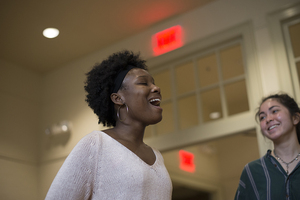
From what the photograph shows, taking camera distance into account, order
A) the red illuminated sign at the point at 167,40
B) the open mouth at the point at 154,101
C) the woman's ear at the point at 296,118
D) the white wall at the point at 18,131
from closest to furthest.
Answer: the open mouth at the point at 154,101
the woman's ear at the point at 296,118
the red illuminated sign at the point at 167,40
the white wall at the point at 18,131

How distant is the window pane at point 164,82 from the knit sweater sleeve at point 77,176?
222 centimetres

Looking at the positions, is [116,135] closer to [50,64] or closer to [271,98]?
[271,98]

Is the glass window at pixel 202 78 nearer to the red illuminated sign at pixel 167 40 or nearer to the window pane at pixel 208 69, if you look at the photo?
the window pane at pixel 208 69

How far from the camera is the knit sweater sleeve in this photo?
99 cm

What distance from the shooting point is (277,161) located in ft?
6.01

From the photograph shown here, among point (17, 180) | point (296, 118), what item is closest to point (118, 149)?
point (296, 118)

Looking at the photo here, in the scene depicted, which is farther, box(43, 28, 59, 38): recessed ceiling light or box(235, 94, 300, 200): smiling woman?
box(43, 28, 59, 38): recessed ceiling light

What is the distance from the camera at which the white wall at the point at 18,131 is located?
3689 millimetres

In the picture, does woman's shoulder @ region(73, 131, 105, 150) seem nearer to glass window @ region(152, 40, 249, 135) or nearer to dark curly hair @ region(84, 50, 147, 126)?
dark curly hair @ region(84, 50, 147, 126)

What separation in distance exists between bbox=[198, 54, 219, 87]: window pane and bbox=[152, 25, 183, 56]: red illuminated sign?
0.88 ft

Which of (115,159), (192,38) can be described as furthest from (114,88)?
(192,38)

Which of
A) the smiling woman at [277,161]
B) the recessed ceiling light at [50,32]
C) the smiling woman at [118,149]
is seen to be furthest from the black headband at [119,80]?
the recessed ceiling light at [50,32]

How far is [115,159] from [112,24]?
2575 millimetres

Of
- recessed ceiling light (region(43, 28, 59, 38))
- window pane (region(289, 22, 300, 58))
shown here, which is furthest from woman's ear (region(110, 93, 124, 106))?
recessed ceiling light (region(43, 28, 59, 38))
